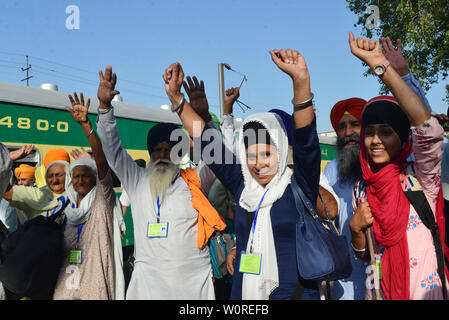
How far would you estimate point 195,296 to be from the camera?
2910 mm

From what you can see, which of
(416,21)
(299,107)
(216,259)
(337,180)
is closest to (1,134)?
(216,259)

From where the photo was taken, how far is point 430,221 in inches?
82.7

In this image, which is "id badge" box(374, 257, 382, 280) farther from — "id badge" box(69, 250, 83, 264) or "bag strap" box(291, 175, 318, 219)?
"id badge" box(69, 250, 83, 264)

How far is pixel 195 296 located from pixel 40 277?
1.20 meters

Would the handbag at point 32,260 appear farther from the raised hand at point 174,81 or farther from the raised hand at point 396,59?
the raised hand at point 396,59

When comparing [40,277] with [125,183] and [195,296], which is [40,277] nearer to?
[125,183]

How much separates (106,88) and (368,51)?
1688 millimetres

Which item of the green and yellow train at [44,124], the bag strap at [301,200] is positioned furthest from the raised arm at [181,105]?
the green and yellow train at [44,124]

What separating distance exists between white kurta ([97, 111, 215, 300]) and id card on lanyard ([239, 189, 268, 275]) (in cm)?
71

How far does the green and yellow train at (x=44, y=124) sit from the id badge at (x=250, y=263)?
12.3 ft

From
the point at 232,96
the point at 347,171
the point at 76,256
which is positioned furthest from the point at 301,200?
the point at 76,256

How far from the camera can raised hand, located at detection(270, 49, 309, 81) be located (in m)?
1.98

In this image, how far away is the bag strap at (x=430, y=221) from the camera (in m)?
2.07

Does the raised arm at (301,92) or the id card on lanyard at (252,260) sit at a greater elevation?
the raised arm at (301,92)
